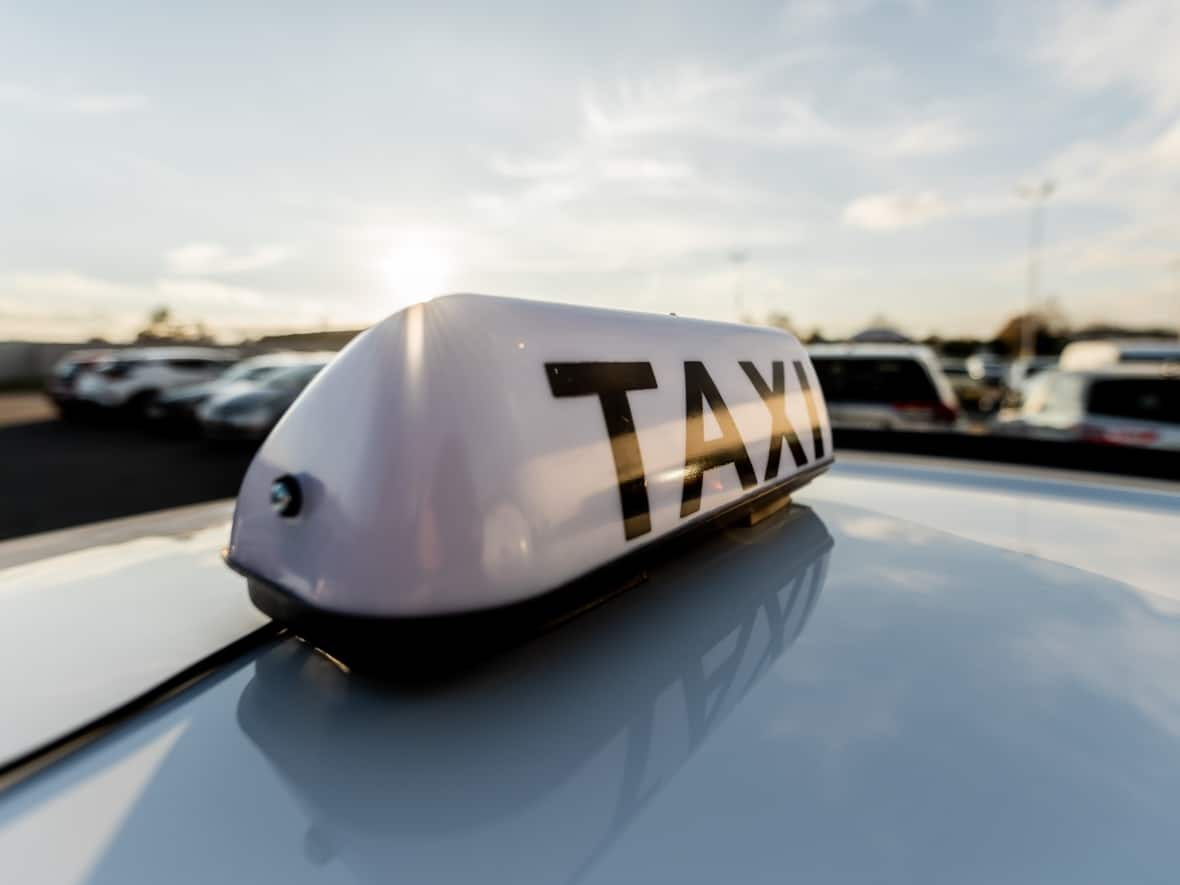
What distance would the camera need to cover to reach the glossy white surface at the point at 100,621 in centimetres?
87

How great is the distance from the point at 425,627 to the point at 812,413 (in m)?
1.36

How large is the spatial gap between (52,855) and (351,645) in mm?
346

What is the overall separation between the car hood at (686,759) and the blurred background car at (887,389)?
18.6 feet

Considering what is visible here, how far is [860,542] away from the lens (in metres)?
1.51

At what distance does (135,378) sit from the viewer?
1374 cm

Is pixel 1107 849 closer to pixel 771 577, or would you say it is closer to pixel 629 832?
pixel 629 832

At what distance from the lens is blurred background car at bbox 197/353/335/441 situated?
9.59 metres

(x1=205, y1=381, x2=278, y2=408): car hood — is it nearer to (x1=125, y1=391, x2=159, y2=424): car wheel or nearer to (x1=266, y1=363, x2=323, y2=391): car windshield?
(x1=266, y1=363, x2=323, y2=391): car windshield

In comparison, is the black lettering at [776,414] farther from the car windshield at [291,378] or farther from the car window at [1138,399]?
Answer: the car windshield at [291,378]

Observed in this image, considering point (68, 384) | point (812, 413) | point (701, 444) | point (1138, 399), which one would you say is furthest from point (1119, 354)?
point (68, 384)

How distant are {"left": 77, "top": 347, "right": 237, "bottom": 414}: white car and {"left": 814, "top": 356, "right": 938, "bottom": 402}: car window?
14.0 meters

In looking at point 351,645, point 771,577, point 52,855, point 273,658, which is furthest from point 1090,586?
point 52,855

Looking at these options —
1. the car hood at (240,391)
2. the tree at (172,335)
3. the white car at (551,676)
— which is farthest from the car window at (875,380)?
the tree at (172,335)

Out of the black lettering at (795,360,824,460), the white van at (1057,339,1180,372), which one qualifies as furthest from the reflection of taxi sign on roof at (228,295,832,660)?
the white van at (1057,339,1180,372)
